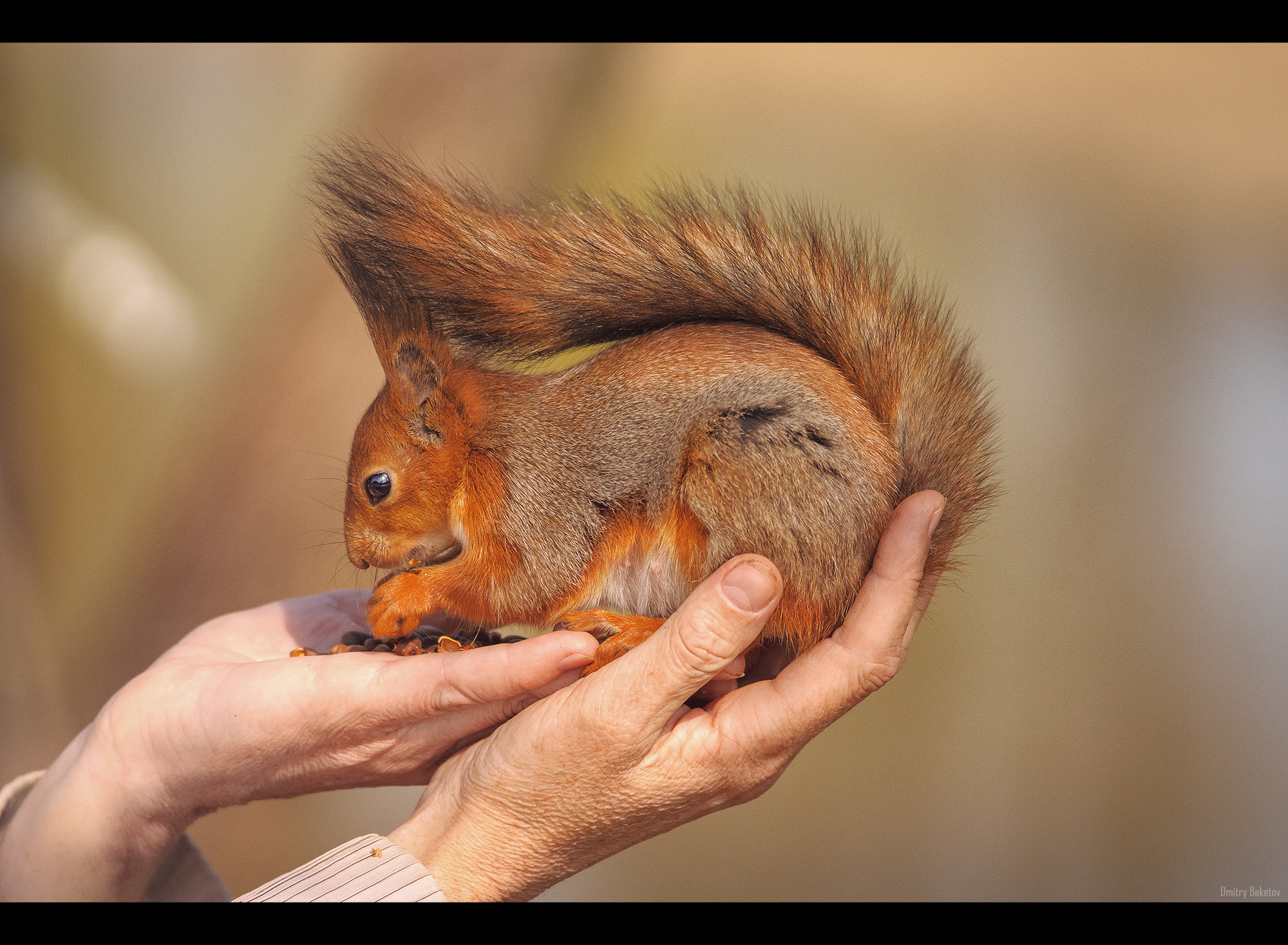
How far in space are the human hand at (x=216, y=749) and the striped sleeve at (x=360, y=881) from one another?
0.15m

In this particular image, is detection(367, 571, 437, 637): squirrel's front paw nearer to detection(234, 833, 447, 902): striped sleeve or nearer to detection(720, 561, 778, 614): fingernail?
detection(234, 833, 447, 902): striped sleeve

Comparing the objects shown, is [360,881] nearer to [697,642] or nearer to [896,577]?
[697,642]

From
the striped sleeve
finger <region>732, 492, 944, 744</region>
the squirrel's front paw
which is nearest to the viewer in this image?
the striped sleeve

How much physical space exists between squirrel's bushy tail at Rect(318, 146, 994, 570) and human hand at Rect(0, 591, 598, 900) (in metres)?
0.44

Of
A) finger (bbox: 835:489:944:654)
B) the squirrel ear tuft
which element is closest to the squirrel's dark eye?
the squirrel ear tuft

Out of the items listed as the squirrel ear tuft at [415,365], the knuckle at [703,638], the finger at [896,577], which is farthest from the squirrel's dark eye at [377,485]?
the finger at [896,577]

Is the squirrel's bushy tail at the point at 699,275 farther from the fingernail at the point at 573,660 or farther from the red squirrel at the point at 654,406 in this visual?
the fingernail at the point at 573,660

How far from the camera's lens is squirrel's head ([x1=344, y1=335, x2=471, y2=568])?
1.04 metres

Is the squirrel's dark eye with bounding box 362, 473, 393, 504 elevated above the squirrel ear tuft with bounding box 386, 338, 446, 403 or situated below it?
below

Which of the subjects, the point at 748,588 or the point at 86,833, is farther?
the point at 86,833

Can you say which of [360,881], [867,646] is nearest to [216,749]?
[360,881]

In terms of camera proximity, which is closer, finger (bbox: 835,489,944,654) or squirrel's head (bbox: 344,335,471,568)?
finger (bbox: 835,489,944,654)

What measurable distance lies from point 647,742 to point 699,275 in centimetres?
52

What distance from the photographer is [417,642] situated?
1031 millimetres
